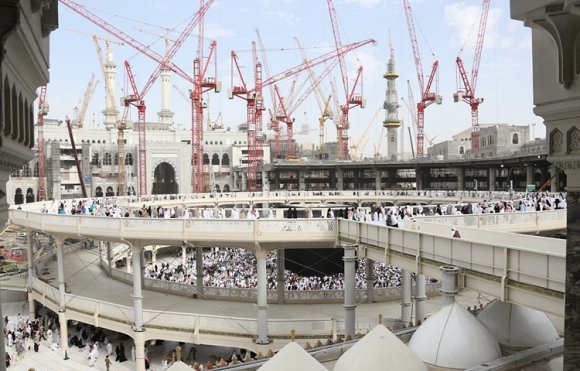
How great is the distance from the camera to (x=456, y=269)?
1678cm

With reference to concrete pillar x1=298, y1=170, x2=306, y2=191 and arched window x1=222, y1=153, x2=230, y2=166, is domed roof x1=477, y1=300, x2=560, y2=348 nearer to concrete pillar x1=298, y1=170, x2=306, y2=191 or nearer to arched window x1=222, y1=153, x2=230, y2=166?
concrete pillar x1=298, y1=170, x2=306, y2=191

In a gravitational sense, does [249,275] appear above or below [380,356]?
below

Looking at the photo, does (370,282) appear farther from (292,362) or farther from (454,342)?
(292,362)

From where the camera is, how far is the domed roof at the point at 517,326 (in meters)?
15.6

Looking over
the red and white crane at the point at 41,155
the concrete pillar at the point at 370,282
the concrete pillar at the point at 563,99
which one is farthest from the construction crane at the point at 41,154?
the concrete pillar at the point at 563,99

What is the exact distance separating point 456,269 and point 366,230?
6776 millimetres

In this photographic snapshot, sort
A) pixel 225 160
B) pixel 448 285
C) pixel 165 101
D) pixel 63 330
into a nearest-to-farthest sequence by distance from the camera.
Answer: pixel 448 285
pixel 63 330
pixel 225 160
pixel 165 101

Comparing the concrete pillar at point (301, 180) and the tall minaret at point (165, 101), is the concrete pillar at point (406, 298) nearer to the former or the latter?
the concrete pillar at point (301, 180)

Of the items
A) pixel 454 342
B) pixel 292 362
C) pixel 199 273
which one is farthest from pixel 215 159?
pixel 292 362

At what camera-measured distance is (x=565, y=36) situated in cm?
536

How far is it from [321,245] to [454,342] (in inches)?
526

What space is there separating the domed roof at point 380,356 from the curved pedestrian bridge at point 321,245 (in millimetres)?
4338

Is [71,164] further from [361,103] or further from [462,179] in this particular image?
[462,179]

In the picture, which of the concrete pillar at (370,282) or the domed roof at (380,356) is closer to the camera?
the domed roof at (380,356)
